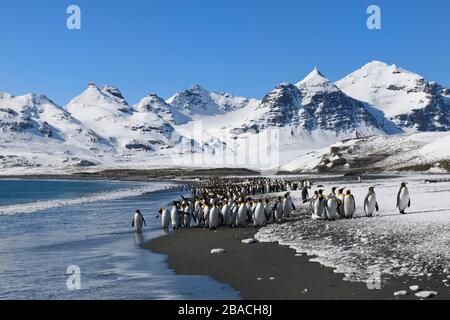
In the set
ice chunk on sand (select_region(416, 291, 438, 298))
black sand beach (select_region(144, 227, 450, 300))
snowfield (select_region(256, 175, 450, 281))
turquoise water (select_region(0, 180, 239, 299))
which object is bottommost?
turquoise water (select_region(0, 180, 239, 299))

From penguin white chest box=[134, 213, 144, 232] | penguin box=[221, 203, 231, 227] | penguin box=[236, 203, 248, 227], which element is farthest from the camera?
penguin box=[221, 203, 231, 227]

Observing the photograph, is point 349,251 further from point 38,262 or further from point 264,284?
point 38,262

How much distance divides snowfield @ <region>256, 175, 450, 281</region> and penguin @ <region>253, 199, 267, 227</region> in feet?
3.21

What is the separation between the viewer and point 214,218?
87.4 feet

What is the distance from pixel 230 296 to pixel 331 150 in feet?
466

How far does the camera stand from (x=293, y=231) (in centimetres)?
2212

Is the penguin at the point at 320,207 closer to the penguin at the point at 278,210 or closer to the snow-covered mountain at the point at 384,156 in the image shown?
the penguin at the point at 278,210

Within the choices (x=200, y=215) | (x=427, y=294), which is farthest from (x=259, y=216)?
(x=427, y=294)

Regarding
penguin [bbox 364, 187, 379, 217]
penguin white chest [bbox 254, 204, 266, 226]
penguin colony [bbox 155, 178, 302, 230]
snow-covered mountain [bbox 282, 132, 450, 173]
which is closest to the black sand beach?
penguin white chest [bbox 254, 204, 266, 226]

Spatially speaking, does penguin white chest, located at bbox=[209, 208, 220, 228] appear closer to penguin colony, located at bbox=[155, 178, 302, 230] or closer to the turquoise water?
penguin colony, located at bbox=[155, 178, 302, 230]

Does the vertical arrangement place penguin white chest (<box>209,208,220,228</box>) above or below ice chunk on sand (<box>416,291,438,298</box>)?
above

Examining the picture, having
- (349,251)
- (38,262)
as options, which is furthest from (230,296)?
(38,262)

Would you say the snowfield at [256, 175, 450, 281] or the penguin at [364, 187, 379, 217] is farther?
the penguin at [364, 187, 379, 217]

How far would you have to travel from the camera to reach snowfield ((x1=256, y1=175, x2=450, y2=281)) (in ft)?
44.4
